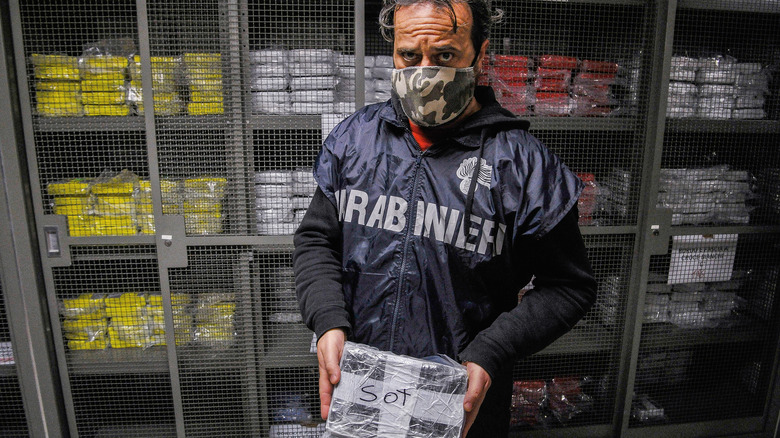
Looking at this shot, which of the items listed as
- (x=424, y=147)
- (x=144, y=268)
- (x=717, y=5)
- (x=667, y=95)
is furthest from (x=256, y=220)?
(x=717, y=5)

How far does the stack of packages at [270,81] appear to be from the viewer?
5.90ft

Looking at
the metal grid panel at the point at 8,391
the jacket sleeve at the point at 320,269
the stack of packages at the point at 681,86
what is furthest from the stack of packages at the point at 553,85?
the metal grid panel at the point at 8,391

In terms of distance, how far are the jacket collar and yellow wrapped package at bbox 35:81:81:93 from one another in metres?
1.46

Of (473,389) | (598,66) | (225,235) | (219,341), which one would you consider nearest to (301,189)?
(225,235)

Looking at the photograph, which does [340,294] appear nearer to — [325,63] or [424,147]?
[424,147]

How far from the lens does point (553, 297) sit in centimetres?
96

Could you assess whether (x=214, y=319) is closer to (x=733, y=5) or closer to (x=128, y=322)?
(x=128, y=322)

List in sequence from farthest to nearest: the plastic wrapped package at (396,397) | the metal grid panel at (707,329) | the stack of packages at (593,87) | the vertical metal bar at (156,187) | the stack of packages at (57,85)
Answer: the metal grid panel at (707,329), the stack of packages at (593,87), the stack of packages at (57,85), the vertical metal bar at (156,187), the plastic wrapped package at (396,397)

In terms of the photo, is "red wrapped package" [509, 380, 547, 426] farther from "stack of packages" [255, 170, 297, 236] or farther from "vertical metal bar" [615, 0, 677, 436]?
"stack of packages" [255, 170, 297, 236]

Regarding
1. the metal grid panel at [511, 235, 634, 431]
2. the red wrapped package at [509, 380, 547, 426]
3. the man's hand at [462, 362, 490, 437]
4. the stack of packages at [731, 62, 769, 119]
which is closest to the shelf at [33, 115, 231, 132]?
the man's hand at [462, 362, 490, 437]

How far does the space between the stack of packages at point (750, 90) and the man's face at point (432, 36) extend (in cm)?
174

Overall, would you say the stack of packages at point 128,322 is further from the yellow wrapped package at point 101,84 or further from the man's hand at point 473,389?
the man's hand at point 473,389

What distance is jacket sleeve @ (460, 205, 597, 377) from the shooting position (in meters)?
0.92

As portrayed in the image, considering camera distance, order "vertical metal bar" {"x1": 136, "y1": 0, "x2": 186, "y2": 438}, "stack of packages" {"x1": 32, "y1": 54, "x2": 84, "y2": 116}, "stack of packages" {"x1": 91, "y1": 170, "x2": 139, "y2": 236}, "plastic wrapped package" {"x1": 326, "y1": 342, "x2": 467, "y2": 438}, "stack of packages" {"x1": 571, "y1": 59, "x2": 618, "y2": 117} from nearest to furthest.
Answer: "plastic wrapped package" {"x1": 326, "y1": 342, "x2": 467, "y2": 438}, "vertical metal bar" {"x1": 136, "y1": 0, "x2": 186, "y2": 438}, "stack of packages" {"x1": 32, "y1": 54, "x2": 84, "y2": 116}, "stack of packages" {"x1": 91, "y1": 170, "x2": 139, "y2": 236}, "stack of packages" {"x1": 571, "y1": 59, "x2": 618, "y2": 117}
